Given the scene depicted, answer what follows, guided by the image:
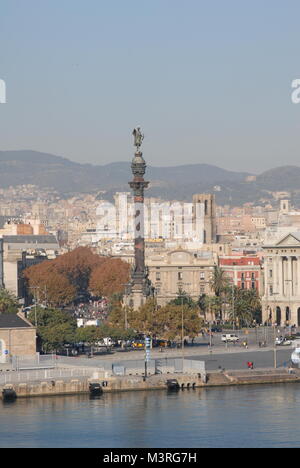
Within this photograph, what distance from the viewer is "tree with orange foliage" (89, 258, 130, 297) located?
427ft

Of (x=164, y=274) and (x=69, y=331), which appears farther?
(x=164, y=274)

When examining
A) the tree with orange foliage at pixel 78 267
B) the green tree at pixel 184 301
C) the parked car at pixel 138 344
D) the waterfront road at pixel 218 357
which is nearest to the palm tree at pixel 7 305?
the parked car at pixel 138 344

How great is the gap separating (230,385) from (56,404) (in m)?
8.68

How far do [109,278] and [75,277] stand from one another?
16828 millimetres

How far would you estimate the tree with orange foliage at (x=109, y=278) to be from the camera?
5123 inches

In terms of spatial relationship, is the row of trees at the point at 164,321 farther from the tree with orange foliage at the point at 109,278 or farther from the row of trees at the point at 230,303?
the tree with orange foliage at the point at 109,278

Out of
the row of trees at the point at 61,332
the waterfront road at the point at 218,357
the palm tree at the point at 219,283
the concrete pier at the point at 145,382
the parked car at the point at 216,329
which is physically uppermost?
the palm tree at the point at 219,283

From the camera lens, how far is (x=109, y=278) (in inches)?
Result: 5320

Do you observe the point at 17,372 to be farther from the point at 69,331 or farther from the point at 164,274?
the point at 164,274

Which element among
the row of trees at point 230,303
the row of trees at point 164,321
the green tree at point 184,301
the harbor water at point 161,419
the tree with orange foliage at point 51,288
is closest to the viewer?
the harbor water at point 161,419

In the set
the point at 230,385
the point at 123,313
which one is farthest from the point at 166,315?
the point at 230,385

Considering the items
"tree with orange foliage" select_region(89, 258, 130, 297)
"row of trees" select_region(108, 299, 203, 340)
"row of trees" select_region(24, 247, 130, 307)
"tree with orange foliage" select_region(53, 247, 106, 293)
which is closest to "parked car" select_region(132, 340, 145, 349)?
"row of trees" select_region(108, 299, 203, 340)

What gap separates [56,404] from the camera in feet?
204

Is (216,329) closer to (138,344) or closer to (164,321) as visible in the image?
(138,344)
